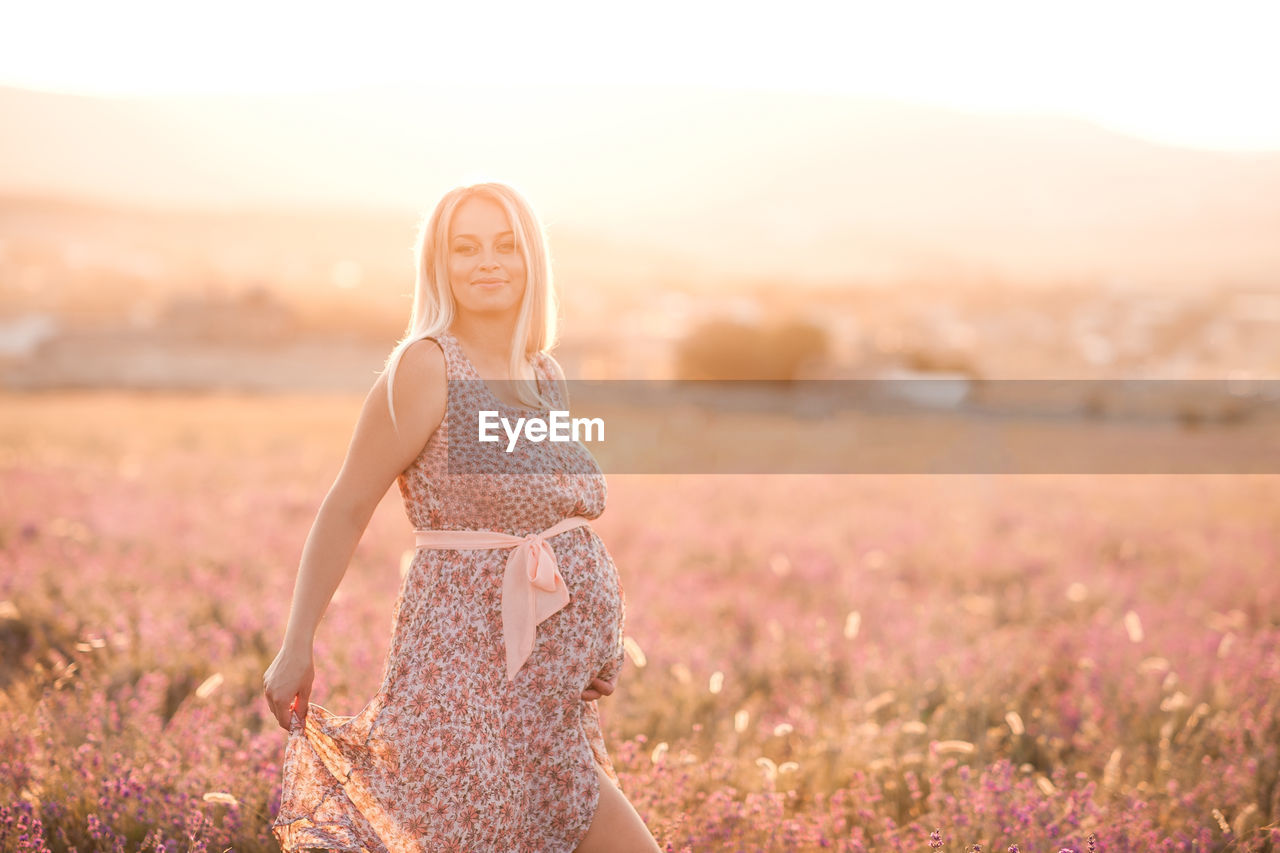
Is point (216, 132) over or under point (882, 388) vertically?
over

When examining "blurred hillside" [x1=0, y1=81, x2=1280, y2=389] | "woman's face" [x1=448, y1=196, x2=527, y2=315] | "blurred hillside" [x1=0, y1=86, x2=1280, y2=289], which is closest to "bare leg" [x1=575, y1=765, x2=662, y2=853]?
"woman's face" [x1=448, y1=196, x2=527, y2=315]

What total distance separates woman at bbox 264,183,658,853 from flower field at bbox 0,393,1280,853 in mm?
618

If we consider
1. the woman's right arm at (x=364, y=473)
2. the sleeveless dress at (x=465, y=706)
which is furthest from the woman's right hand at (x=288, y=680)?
the sleeveless dress at (x=465, y=706)

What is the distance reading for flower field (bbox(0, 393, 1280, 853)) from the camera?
3.54 m

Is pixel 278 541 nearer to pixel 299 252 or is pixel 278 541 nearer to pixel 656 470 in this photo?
pixel 656 470

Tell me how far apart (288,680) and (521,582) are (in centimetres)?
65

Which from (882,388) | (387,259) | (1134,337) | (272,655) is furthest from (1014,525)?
(387,259)

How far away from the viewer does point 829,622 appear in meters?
6.60

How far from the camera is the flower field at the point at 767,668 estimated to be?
3541 mm

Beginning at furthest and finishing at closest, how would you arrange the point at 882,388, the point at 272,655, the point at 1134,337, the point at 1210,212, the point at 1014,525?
the point at 1210,212
the point at 1134,337
the point at 882,388
the point at 1014,525
the point at 272,655

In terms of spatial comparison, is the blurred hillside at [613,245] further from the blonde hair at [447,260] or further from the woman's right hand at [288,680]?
the woman's right hand at [288,680]

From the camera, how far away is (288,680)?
106 inches

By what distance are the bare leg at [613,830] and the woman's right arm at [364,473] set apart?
864mm

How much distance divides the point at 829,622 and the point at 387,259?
104m
